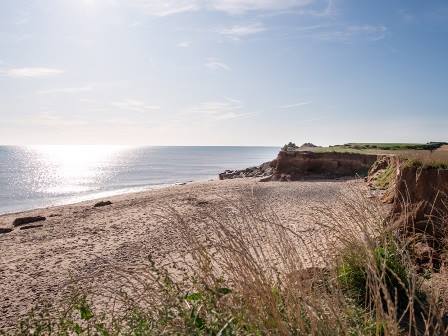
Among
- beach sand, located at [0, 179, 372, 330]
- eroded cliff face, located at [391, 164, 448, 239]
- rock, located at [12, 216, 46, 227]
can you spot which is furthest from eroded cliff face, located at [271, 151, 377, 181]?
eroded cliff face, located at [391, 164, 448, 239]

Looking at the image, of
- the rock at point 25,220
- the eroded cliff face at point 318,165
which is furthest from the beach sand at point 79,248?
the eroded cliff face at point 318,165

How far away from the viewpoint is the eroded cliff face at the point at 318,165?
114ft

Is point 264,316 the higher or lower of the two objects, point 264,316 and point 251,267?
the lower

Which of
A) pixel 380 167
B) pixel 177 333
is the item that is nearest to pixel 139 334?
pixel 177 333

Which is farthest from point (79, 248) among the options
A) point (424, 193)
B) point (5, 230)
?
point (424, 193)

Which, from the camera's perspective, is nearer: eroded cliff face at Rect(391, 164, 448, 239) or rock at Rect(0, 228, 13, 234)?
eroded cliff face at Rect(391, 164, 448, 239)

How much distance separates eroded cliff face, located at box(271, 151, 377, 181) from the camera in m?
34.8

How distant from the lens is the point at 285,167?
127 ft

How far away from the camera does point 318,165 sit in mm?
37188

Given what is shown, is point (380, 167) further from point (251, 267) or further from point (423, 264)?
point (251, 267)

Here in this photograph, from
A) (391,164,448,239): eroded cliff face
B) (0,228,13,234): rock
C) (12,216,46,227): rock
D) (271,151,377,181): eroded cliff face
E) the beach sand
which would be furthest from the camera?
(271,151,377,181): eroded cliff face

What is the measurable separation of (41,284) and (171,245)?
14.0 feet

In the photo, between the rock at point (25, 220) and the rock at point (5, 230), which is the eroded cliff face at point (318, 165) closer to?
the rock at point (25, 220)

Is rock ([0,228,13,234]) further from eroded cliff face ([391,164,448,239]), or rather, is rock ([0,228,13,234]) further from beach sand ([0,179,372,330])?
eroded cliff face ([391,164,448,239])
